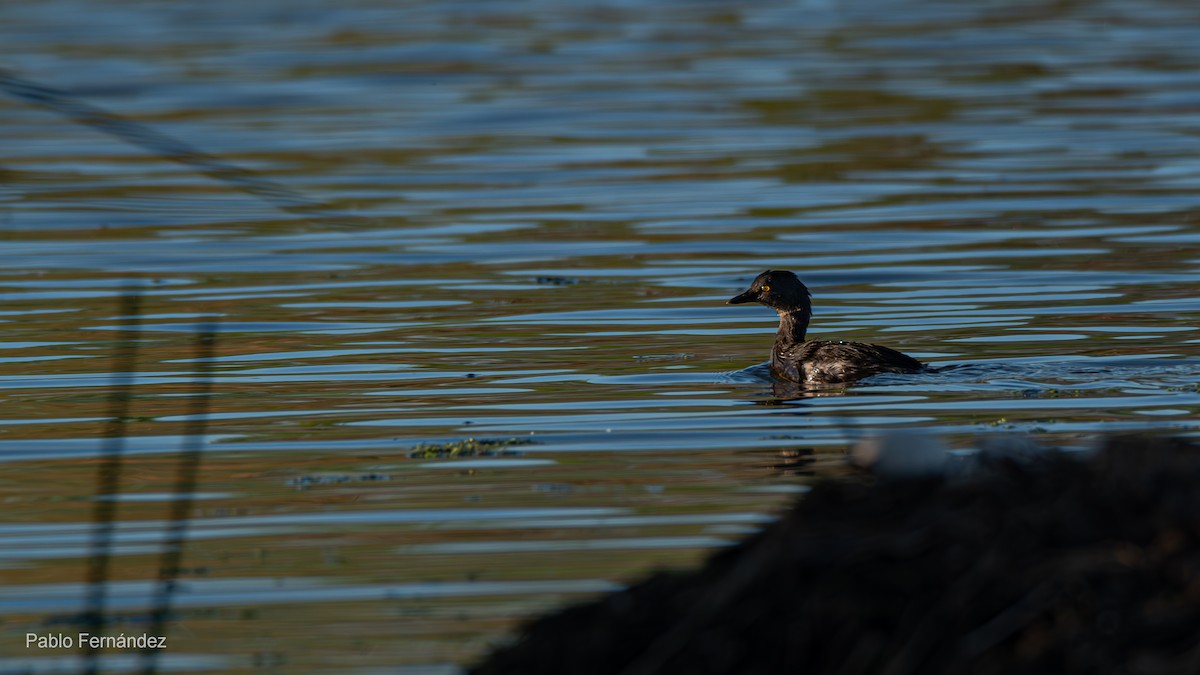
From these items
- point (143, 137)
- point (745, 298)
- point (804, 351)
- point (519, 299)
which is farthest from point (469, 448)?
point (143, 137)

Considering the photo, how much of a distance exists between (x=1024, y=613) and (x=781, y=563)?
24.8 inches

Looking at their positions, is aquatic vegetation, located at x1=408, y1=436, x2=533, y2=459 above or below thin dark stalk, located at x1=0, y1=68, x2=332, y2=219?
below

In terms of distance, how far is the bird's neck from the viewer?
44.7 feet

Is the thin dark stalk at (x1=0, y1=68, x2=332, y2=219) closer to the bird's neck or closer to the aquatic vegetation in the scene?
the aquatic vegetation

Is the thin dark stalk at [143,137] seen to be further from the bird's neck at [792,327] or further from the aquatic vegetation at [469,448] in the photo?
the bird's neck at [792,327]

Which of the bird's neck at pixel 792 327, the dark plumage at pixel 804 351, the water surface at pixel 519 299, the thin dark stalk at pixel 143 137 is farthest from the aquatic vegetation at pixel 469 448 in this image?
the thin dark stalk at pixel 143 137

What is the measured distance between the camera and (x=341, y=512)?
852cm

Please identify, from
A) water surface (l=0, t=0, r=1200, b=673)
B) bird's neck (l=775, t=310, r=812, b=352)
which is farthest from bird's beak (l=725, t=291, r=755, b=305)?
water surface (l=0, t=0, r=1200, b=673)

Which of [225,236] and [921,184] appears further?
[921,184]

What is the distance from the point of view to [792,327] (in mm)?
13656

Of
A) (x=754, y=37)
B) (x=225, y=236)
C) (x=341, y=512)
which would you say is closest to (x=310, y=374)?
(x=341, y=512)

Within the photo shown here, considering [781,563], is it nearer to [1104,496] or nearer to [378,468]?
[1104,496]

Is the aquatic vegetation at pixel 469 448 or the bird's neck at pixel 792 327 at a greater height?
the bird's neck at pixel 792 327

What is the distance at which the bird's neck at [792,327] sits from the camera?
536 inches
